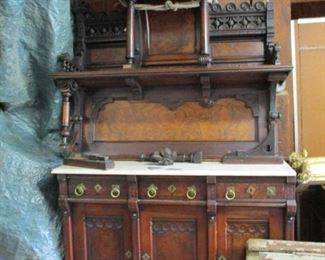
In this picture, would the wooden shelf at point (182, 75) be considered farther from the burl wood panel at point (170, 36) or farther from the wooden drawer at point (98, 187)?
the wooden drawer at point (98, 187)

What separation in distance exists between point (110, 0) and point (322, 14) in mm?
1894

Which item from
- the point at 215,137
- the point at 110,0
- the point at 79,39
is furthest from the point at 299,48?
the point at 79,39

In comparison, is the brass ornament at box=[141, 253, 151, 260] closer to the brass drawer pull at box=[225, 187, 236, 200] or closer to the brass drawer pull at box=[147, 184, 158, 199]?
the brass drawer pull at box=[147, 184, 158, 199]

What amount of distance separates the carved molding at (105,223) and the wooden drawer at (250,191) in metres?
0.58

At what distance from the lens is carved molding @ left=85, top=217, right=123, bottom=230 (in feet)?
6.17

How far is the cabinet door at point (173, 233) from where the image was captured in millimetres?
1808

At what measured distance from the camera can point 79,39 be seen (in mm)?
2207

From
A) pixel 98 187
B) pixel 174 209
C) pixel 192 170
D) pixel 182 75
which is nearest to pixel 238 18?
pixel 182 75

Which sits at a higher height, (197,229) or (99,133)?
(99,133)

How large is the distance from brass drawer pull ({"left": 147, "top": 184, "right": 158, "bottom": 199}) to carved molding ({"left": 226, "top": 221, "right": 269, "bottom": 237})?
0.42 metres

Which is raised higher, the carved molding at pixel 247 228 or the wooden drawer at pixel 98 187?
the wooden drawer at pixel 98 187

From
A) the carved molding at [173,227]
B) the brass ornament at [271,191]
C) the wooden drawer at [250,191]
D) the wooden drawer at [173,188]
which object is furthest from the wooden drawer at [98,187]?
the brass ornament at [271,191]

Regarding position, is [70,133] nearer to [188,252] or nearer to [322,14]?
[188,252]

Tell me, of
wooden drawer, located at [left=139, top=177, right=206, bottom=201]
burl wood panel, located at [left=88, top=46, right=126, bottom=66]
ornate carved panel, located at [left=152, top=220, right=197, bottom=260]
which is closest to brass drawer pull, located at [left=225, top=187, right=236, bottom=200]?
wooden drawer, located at [left=139, top=177, right=206, bottom=201]
